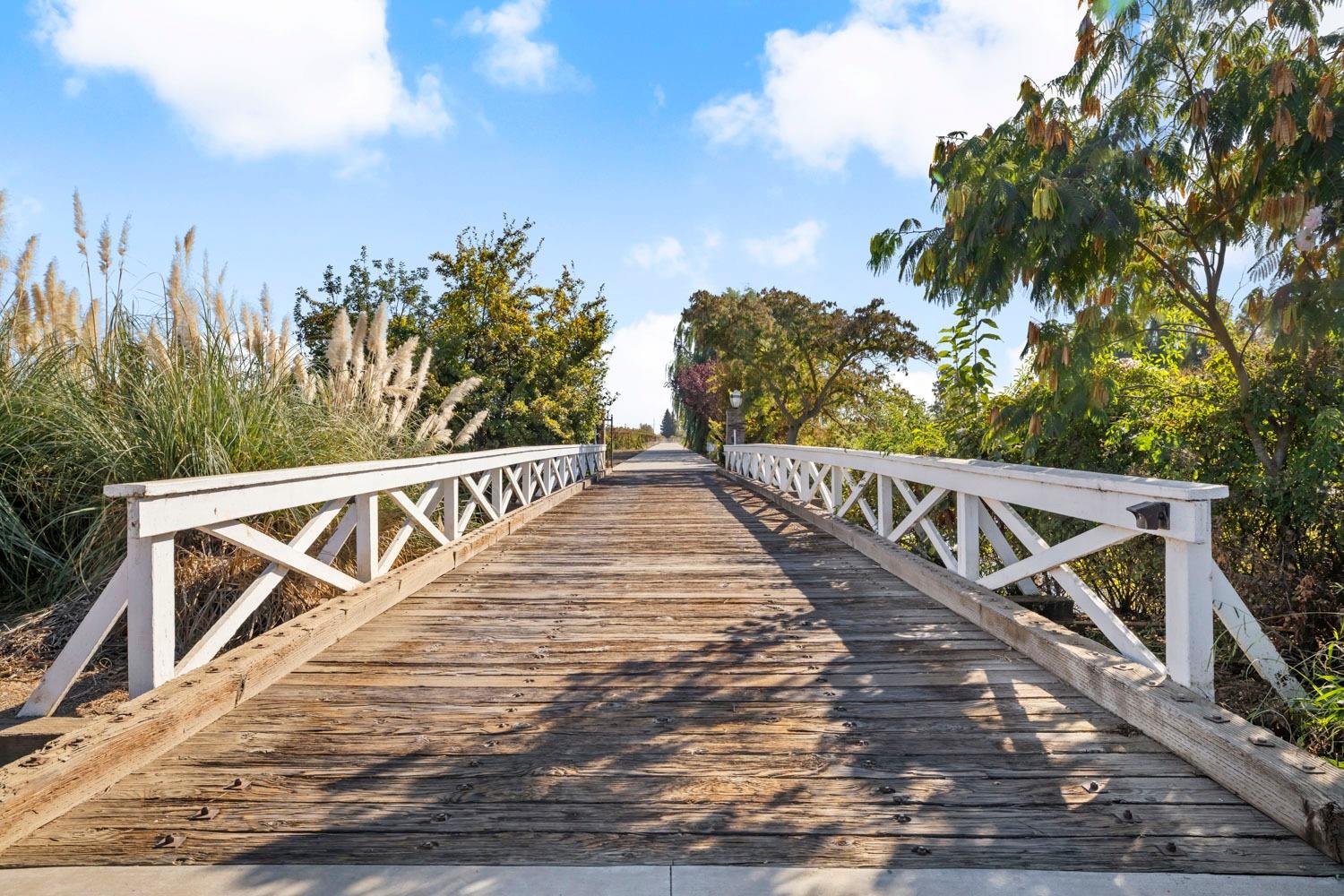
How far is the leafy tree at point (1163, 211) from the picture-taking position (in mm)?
4223

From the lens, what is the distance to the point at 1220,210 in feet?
16.8

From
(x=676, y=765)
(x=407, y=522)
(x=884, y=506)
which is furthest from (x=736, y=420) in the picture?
(x=676, y=765)

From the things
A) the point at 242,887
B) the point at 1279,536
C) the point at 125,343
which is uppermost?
the point at 125,343

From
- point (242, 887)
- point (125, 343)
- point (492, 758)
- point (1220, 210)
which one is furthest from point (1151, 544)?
point (125, 343)

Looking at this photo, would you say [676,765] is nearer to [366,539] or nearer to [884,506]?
[366,539]

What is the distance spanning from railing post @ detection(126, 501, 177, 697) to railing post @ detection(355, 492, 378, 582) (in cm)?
166

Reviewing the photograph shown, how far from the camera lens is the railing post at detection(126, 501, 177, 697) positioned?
260 cm

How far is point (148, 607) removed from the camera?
2621 millimetres

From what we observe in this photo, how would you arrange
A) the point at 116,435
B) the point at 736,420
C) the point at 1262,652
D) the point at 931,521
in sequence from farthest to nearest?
the point at 736,420 → the point at 931,521 → the point at 116,435 → the point at 1262,652

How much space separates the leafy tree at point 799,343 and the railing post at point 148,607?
16751mm

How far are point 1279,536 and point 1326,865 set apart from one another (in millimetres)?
3590

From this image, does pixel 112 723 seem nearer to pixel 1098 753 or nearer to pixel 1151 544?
pixel 1098 753

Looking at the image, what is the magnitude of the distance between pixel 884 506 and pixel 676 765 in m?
4.46

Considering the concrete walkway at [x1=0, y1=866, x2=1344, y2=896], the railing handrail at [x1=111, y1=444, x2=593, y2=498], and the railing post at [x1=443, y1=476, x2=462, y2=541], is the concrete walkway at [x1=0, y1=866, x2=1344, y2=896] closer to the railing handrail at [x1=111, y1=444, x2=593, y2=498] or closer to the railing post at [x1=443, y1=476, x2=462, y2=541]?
the railing handrail at [x1=111, y1=444, x2=593, y2=498]
